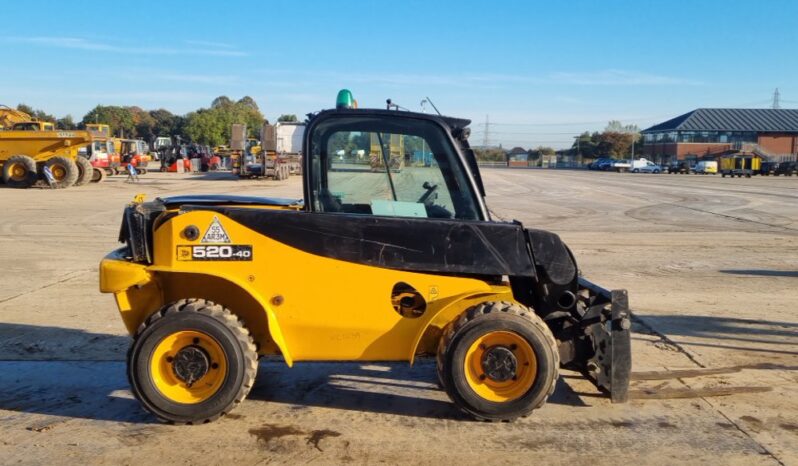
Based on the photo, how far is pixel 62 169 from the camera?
28.8m

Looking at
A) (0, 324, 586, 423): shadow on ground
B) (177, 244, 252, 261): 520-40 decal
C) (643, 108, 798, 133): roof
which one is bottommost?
(0, 324, 586, 423): shadow on ground

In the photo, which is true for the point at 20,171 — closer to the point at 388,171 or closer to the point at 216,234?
the point at 216,234

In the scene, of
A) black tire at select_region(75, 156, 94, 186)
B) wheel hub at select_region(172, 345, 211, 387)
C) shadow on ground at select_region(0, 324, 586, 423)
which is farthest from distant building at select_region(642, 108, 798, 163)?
wheel hub at select_region(172, 345, 211, 387)

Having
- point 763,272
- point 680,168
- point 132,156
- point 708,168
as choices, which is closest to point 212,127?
point 132,156

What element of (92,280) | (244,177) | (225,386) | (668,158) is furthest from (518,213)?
(668,158)

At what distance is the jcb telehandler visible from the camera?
14.1ft

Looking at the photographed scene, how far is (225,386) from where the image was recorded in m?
4.34

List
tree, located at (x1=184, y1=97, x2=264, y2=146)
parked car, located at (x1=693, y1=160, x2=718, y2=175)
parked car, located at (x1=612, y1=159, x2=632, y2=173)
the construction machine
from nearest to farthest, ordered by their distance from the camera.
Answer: the construction machine → parked car, located at (x1=693, y1=160, x2=718, y2=175) → parked car, located at (x1=612, y1=159, x2=632, y2=173) → tree, located at (x1=184, y1=97, x2=264, y2=146)

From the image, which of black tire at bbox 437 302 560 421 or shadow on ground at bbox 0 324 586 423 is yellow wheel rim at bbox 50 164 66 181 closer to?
shadow on ground at bbox 0 324 586 423

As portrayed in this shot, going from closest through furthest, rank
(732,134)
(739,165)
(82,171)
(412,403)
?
(412,403), (82,171), (739,165), (732,134)

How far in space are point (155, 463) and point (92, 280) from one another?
20.4 ft

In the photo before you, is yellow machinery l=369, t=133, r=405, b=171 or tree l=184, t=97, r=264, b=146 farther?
tree l=184, t=97, r=264, b=146

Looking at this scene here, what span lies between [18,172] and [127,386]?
1074 inches

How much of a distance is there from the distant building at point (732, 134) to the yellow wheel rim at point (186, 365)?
95649 millimetres
